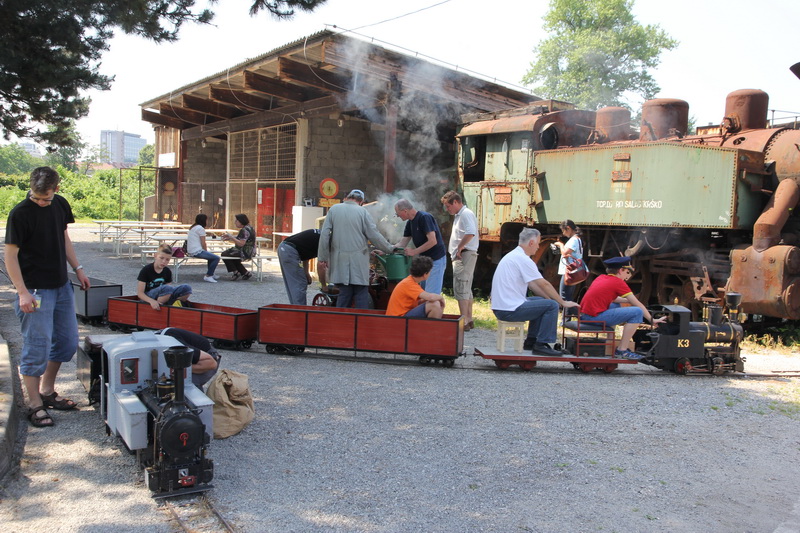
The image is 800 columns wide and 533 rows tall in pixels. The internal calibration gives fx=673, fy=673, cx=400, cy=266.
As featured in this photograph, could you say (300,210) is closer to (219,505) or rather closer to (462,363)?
(462,363)

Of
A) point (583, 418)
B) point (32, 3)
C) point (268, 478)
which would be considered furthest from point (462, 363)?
point (32, 3)

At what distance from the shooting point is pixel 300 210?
17.1 m

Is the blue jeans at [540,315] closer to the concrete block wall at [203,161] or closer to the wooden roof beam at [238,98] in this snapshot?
the wooden roof beam at [238,98]

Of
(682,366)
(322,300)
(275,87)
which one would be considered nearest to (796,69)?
(682,366)

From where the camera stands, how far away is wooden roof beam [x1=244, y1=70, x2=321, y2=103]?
16234 mm

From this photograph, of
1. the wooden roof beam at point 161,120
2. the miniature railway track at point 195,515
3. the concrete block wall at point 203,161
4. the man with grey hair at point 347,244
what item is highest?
the wooden roof beam at point 161,120

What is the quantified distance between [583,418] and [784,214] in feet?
16.6

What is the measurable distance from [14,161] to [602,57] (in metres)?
87.7

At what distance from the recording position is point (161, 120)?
24469 mm

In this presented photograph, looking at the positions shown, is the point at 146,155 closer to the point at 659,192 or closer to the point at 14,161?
the point at 14,161

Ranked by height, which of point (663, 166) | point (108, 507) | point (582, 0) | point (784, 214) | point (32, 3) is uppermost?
point (582, 0)

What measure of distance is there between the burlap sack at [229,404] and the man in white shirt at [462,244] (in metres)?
4.11

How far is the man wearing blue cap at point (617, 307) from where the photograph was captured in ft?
22.2

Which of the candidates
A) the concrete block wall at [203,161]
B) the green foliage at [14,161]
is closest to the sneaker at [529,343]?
the concrete block wall at [203,161]
